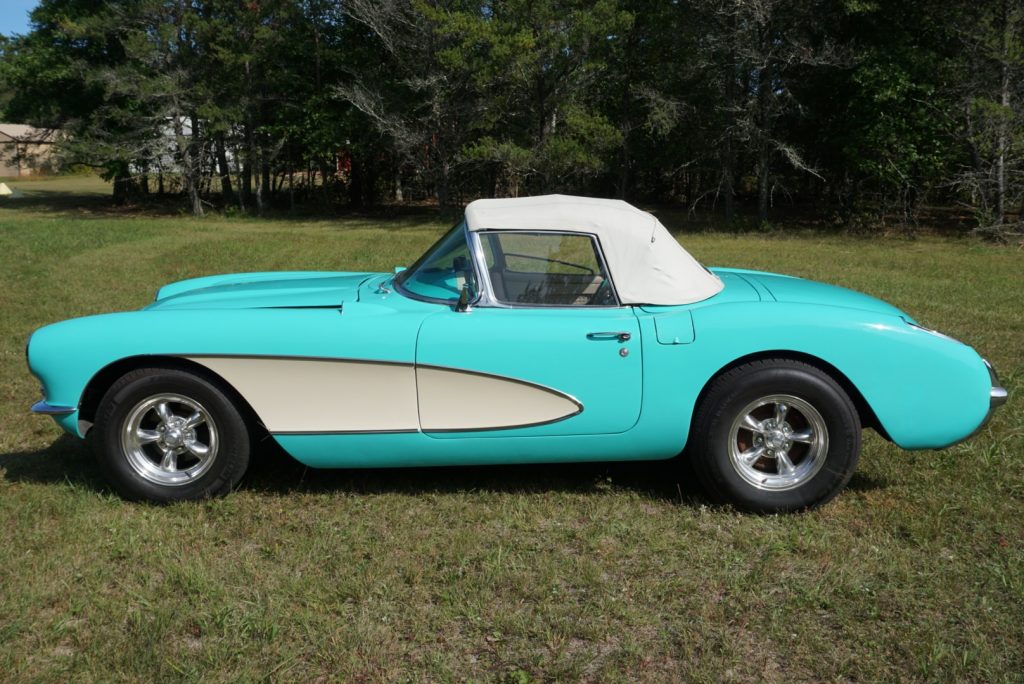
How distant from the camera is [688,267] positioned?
429 centimetres

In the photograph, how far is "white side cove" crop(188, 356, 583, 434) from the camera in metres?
3.88

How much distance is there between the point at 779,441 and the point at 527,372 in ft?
4.09

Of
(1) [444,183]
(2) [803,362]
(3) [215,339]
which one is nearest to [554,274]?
(2) [803,362]

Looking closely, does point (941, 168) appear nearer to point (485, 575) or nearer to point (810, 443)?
point (810, 443)

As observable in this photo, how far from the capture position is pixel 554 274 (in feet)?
13.6

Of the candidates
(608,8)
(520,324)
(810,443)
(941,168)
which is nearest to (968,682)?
(810,443)

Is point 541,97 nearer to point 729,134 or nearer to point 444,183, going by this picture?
point 444,183

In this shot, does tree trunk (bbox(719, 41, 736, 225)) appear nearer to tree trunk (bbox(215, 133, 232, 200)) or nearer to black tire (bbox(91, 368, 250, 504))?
tree trunk (bbox(215, 133, 232, 200))

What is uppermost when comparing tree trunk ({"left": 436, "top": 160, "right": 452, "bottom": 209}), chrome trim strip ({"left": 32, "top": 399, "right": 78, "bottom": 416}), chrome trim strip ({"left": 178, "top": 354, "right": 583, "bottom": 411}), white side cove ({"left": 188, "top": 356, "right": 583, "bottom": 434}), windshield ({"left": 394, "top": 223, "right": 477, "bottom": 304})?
tree trunk ({"left": 436, "top": 160, "right": 452, "bottom": 209})

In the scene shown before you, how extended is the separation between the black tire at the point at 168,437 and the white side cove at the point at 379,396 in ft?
0.49

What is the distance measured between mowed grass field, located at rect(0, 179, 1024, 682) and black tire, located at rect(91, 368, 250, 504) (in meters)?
0.13

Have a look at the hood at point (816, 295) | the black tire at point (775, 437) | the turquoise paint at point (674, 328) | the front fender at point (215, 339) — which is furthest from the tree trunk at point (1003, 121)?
the front fender at point (215, 339)

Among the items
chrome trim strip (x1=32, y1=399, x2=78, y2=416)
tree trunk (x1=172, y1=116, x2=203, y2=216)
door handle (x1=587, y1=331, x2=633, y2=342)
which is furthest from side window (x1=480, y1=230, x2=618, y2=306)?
tree trunk (x1=172, y1=116, x2=203, y2=216)

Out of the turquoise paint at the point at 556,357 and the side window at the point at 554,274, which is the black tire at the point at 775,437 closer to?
the turquoise paint at the point at 556,357
